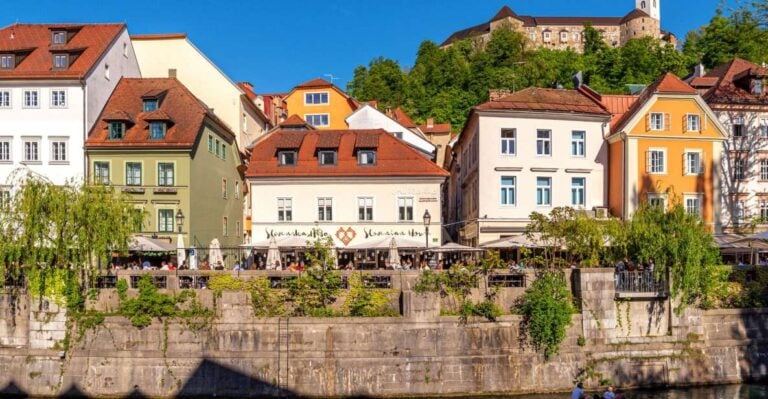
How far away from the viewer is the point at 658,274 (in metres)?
32.1

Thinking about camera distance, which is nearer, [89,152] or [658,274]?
[658,274]

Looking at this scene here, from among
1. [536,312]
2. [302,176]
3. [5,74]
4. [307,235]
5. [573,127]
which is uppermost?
[5,74]

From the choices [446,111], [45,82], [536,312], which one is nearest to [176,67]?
[45,82]

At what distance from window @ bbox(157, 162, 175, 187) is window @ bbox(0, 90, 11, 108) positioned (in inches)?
380

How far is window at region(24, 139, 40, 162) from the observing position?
4322 centimetres

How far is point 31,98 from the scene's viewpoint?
43.3m

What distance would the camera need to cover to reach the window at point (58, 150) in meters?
43.2

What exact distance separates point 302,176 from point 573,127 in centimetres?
1638

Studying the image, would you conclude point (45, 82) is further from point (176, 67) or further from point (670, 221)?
point (670, 221)

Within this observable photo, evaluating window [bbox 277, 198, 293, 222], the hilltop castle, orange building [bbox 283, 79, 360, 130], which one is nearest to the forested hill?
the hilltop castle

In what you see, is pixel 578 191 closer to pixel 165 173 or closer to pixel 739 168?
pixel 739 168

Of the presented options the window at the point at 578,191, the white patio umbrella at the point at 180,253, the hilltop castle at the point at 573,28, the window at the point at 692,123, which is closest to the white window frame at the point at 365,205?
the white patio umbrella at the point at 180,253

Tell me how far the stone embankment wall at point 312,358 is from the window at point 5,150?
1532 centimetres

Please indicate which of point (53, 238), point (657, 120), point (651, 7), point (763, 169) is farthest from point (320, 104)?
point (651, 7)
